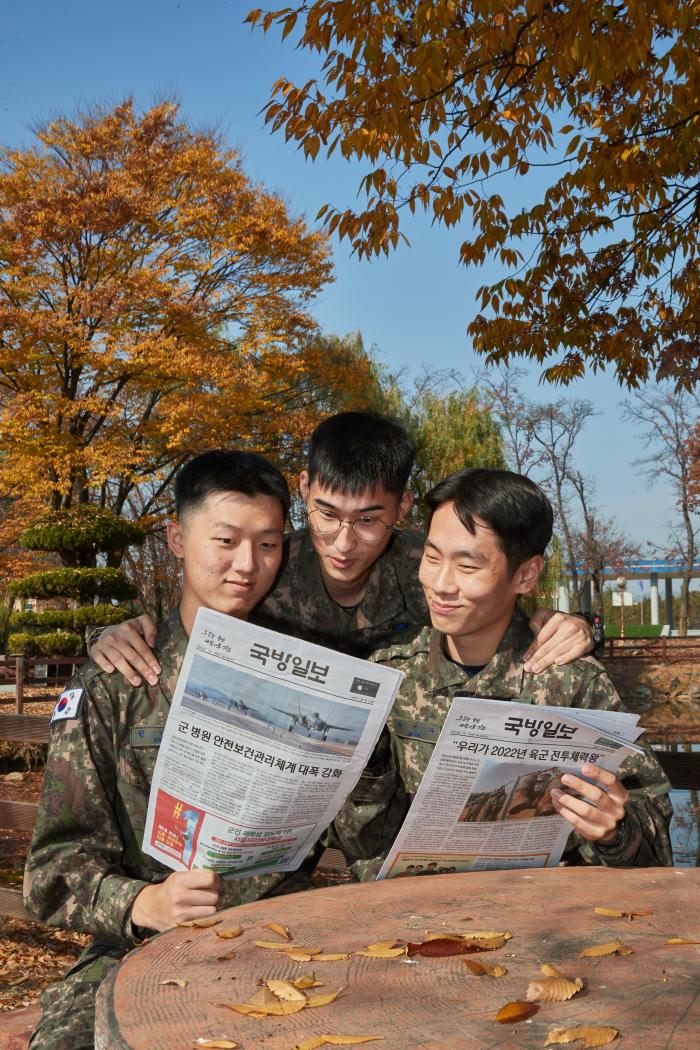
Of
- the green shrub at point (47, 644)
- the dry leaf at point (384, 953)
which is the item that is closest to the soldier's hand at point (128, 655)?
the dry leaf at point (384, 953)

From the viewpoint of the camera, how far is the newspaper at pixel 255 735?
176 cm

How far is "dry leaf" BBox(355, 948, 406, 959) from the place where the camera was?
144 centimetres

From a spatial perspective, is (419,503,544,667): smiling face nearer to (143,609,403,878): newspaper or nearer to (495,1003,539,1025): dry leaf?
(143,609,403,878): newspaper

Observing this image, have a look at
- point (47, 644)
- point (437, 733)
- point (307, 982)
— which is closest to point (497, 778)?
point (437, 733)

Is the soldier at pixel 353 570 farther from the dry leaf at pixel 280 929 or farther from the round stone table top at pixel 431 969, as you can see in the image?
the dry leaf at pixel 280 929

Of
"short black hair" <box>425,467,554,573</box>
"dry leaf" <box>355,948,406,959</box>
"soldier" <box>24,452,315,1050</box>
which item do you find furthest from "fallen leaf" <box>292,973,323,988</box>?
"short black hair" <box>425,467,554,573</box>

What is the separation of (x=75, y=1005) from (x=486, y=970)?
3.09ft

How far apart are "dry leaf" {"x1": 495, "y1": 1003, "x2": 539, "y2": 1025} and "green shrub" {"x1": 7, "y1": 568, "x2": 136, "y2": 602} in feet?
44.6

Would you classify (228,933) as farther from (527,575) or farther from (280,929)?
(527,575)

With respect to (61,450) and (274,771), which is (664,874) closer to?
(274,771)

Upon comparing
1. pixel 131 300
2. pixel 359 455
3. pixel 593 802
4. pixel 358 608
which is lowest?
pixel 593 802

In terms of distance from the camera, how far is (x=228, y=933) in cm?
154

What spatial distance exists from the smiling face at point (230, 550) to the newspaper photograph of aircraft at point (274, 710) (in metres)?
0.40

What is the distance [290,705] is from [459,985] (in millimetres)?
578
